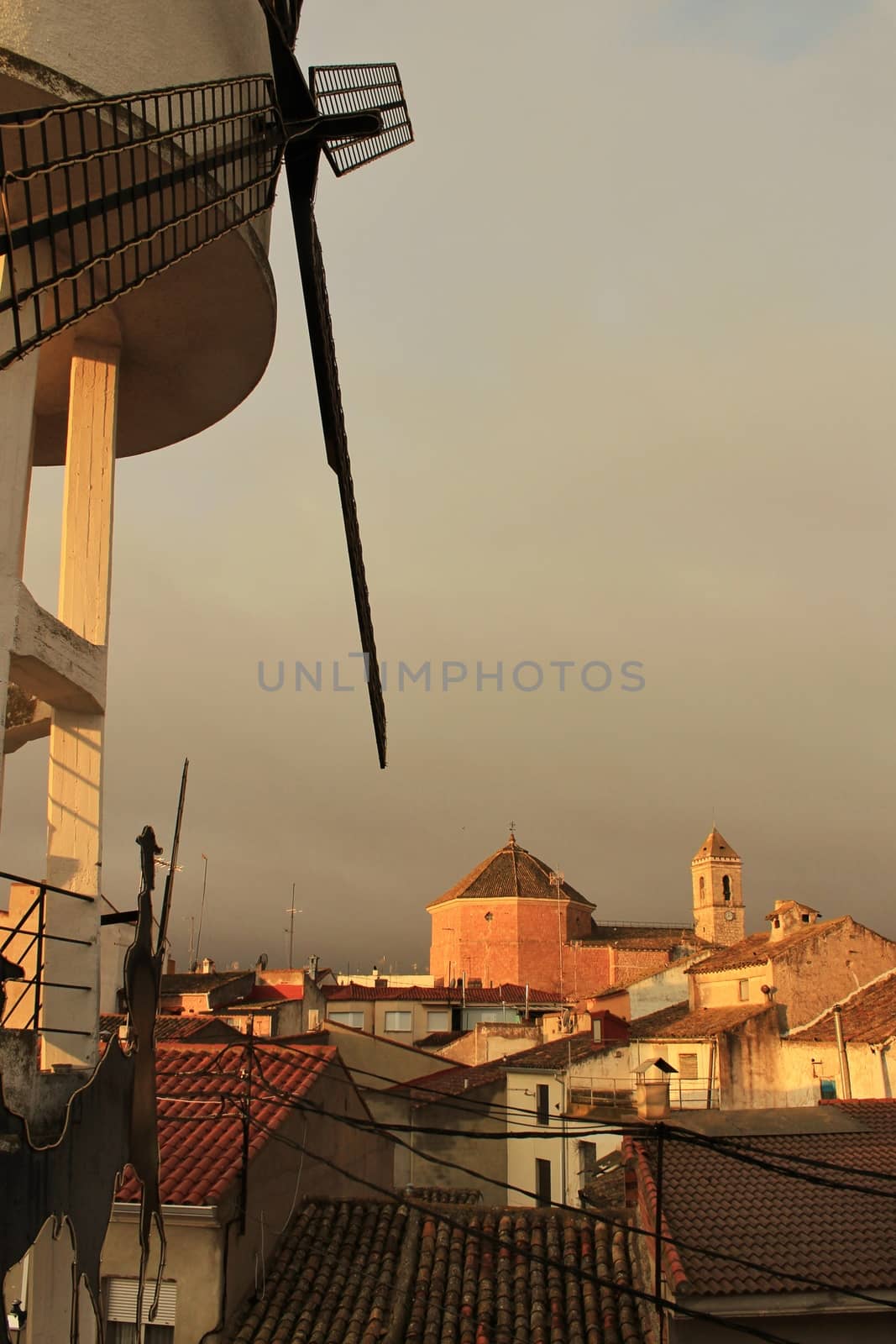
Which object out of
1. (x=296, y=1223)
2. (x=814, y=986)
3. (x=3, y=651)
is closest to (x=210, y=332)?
(x=3, y=651)

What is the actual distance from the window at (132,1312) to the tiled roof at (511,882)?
155 feet

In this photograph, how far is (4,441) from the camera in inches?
262

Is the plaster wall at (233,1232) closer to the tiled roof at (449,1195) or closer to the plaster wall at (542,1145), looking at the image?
the tiled roof at (449,1195)

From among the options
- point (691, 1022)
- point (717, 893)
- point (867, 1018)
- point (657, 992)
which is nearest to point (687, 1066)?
point (691, 1022)

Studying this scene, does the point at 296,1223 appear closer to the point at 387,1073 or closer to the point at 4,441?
the point at 4,441

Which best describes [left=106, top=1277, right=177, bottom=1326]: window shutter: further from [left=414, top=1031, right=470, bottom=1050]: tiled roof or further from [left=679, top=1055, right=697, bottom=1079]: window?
[left=414, top=1031, right=470, bottom=1050]: tiled roof

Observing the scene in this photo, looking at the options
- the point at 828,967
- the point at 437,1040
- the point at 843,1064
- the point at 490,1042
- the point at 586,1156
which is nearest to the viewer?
the point at 843,1064

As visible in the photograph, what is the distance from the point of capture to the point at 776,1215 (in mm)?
12516

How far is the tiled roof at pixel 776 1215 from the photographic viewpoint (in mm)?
11266

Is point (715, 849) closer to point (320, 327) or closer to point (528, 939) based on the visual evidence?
point (528, 939)

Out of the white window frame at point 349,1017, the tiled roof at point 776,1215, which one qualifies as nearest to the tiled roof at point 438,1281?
the tiled roof at point 776,1215

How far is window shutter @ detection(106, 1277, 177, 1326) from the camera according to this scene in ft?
37.3

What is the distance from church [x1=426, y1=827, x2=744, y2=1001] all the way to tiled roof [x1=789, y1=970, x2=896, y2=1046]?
2824cm

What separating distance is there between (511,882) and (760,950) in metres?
27.4
